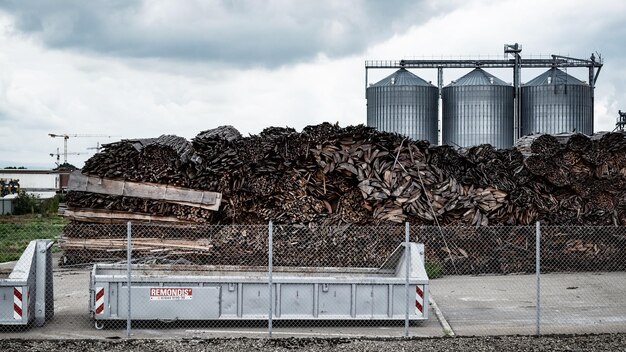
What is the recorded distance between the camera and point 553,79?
40781 mm

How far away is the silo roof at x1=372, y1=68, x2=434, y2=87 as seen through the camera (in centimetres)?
4044

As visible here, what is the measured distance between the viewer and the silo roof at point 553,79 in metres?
40.4

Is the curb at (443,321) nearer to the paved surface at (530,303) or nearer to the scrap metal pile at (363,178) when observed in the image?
the paved surface at (530,303)

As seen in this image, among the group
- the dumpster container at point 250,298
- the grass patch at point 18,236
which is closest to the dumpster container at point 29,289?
the dumpster container at point 250,298

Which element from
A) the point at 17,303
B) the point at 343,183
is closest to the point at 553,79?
the point at 343,183

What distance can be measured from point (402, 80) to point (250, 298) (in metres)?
30.0

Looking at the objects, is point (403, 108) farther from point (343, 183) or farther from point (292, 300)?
point (292, 300)

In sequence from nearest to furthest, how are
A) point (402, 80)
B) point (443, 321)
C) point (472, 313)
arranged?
point (443, 321)
point (472, 313)
point (402, 80)

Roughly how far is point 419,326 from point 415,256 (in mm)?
1251

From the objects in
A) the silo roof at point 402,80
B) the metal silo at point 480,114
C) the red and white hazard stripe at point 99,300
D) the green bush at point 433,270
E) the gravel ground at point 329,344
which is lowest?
the gravel ground at point 329,344

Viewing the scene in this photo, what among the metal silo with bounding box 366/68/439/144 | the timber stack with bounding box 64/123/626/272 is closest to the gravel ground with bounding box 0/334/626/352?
the timber stack with bounding box 64/123/626/272

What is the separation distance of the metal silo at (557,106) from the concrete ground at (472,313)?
2172 cm

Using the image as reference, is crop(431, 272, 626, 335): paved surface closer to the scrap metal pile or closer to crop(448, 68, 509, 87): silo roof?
the scrap metal pile

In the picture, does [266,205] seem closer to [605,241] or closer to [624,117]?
[605,241]
